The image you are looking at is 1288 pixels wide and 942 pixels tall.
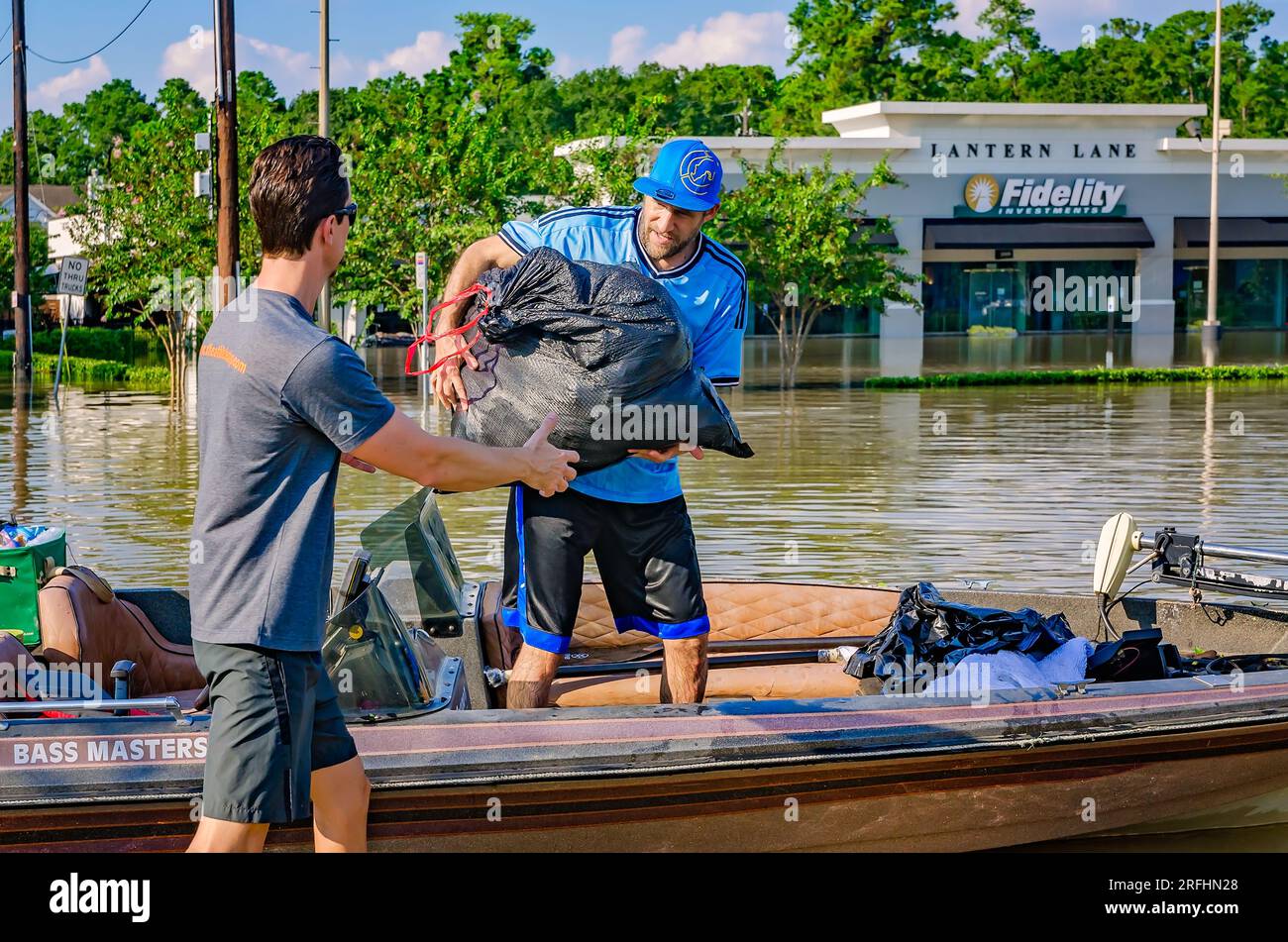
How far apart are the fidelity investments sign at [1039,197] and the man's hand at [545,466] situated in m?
44.0

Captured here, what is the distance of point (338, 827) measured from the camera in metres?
3.77

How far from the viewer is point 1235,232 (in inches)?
1897

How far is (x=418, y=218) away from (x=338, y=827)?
86.3ft

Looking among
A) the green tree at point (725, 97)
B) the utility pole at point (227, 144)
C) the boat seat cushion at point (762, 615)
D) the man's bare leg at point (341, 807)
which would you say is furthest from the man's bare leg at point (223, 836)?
the green tree at point (725, 97)

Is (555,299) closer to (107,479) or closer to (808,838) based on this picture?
(808,838)

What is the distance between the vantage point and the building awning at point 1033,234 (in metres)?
46.1

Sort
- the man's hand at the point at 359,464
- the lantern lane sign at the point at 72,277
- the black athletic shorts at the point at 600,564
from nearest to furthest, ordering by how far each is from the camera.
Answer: the man's hand at the point at 359,464 < the black athletic shorts at the point at 600,564 < the lantern lane sign at the point at 72,277

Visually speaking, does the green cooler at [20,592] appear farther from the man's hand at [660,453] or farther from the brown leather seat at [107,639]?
the man's hand at [660,453]

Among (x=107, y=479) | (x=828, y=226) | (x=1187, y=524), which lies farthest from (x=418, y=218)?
(x=1187, y=524)

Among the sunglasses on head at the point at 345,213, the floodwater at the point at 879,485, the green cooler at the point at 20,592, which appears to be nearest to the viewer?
the sunglasses on head at the point at 345,213

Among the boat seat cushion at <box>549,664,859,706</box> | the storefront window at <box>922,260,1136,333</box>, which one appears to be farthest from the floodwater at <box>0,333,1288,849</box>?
the storefront window at <box>922,260,1136,333</box>

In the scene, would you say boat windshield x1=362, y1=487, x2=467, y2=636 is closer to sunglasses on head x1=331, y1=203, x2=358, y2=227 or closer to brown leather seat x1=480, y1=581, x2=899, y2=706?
brown leather seat x1=480, y1=581, x2=899, y2=706

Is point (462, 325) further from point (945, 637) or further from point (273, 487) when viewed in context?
A: point (945, 637)
